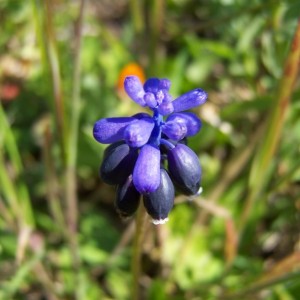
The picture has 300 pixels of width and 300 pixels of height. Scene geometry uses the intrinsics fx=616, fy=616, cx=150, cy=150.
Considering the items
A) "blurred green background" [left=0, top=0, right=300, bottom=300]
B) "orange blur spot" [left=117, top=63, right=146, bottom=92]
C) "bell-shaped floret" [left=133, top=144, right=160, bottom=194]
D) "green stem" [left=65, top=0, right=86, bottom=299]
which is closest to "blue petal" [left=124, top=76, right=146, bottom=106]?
"bell-shaped floret" [left=133, top=144, right=160, bottom=194]

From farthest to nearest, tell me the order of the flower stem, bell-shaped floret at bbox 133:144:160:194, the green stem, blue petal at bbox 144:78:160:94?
the green stem, the flower stem, blue petal at bbox 144:78:160:94, bell-shaped floret at bbox 133:144:160:194

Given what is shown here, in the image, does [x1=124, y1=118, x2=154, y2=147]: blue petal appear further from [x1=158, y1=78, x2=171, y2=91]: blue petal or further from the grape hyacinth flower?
[x1=158, y1=78, x2=171, y2=91]: blue petal

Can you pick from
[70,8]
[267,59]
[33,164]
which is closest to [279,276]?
[267,59]

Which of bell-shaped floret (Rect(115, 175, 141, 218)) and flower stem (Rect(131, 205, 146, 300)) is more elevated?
flower stem (Rect(131, 205, 146, 300))

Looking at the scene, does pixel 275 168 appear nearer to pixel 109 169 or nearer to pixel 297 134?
pixel 297 134

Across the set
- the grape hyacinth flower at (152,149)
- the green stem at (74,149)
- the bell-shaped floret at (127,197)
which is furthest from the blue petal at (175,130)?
the green stem at (74,149)

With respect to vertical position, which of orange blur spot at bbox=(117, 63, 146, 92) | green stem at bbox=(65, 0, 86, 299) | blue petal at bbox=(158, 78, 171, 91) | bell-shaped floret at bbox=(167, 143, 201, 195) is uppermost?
orange blur spot at bbox=(117, 63, 146, 92)
